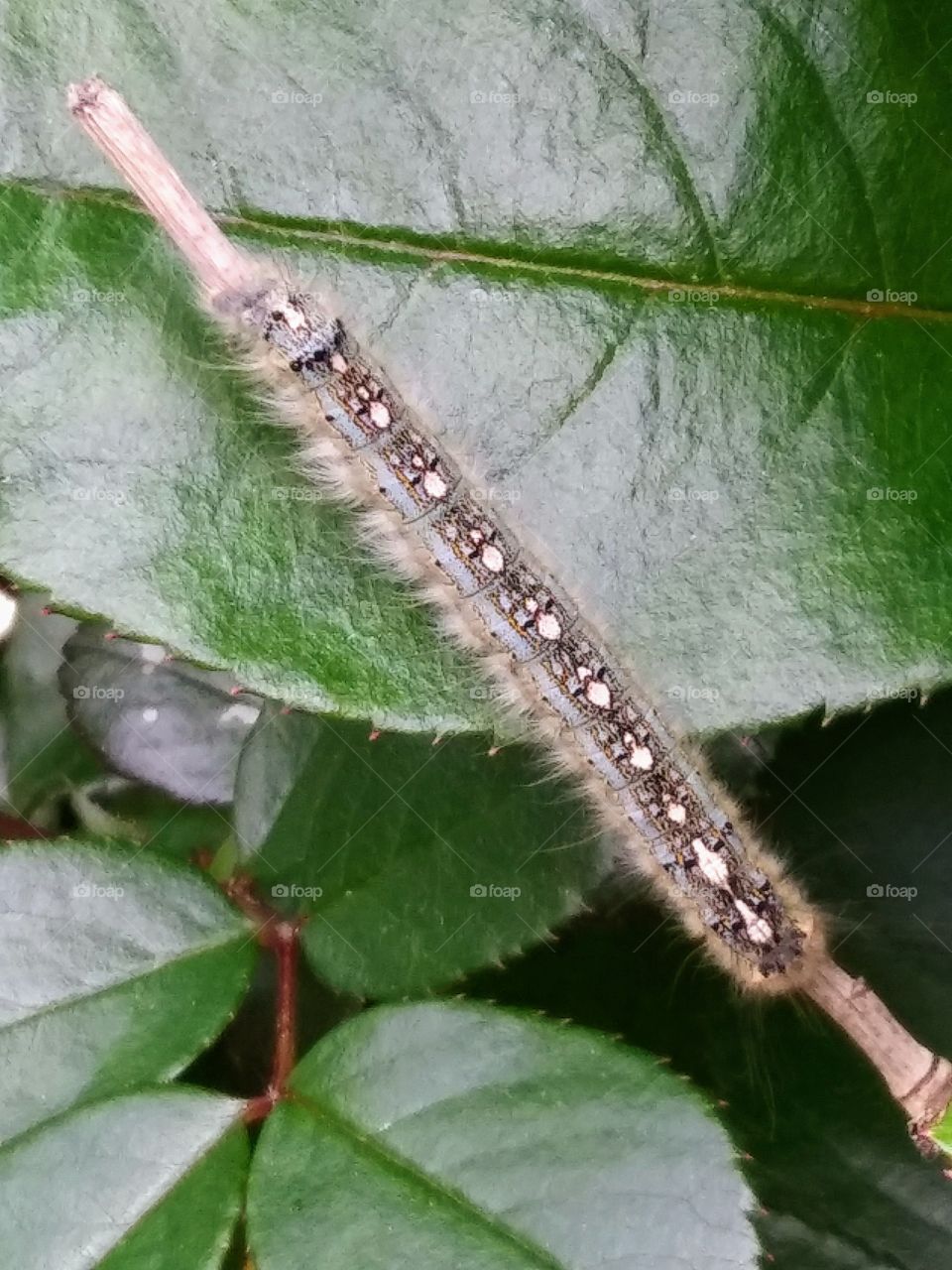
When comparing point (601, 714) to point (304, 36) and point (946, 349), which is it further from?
point (304, 36)

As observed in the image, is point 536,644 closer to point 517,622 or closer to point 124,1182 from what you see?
point 517,622

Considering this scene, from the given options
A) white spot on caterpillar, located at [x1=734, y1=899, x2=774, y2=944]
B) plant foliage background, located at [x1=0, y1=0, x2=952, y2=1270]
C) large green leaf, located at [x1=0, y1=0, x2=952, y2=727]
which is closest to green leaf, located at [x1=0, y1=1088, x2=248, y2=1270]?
plant foliage background, located at [x1=0, y1=0, x2=952, y2=1270]

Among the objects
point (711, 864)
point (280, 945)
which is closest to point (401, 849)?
point (280, 945)

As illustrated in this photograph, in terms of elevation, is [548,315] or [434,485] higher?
[548,315]

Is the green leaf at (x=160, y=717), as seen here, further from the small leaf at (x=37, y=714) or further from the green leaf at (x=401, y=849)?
the green leaf at (x=401, y=849)

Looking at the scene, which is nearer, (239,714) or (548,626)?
(548,626)

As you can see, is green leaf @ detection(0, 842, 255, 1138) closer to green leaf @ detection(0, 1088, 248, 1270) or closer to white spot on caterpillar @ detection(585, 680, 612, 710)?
green leaf @ detection(0, 1088, 248, 1270)

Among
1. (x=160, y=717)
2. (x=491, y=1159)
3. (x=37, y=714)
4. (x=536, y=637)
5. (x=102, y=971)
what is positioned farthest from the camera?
(x=37, y=714)

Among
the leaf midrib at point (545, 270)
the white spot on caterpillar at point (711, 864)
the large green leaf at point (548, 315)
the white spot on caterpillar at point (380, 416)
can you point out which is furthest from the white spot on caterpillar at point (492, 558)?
the white spot on caterpillar at point (711, 864)
